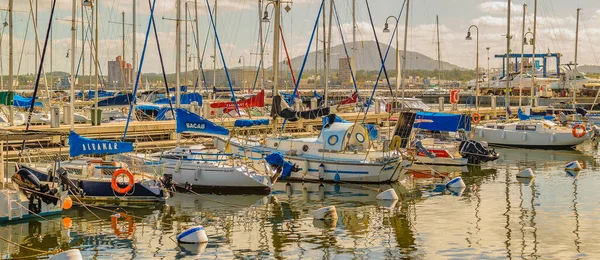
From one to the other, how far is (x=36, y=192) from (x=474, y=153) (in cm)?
2423

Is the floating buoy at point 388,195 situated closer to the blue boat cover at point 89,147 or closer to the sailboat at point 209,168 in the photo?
the sailboat at point 209,168

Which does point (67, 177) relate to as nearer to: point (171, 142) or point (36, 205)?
point (36, 205)

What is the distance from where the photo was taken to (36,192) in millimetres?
25594

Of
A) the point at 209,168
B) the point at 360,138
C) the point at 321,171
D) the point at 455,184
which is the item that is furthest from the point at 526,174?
the point at 209,168

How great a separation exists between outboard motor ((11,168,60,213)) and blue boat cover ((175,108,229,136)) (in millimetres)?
7847

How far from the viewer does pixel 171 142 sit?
42469 millimetres

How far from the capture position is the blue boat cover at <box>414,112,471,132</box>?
4694cm

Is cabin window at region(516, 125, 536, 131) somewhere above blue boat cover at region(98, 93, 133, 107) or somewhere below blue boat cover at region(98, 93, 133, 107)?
below

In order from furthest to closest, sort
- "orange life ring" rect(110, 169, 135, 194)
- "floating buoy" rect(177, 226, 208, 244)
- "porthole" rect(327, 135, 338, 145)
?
"porthole" rect(327, 135, 338, 145), "orange life ring" rect(110, 169, 135, 194), "floating buoy" rect(177, 226, 208, 244)

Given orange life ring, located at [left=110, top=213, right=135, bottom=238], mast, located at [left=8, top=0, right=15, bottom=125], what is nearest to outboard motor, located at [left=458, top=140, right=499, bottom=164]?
orange life ring, located at [left=110, top=213, right=135, bottom=238]

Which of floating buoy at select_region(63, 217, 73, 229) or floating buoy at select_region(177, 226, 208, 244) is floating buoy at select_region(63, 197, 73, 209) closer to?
floating buoy at select_region(63, 217, 73, 229)

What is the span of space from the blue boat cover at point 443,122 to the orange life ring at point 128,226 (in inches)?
955

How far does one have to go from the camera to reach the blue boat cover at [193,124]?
3272 centimetres

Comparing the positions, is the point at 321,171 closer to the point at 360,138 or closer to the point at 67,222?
the point at 360,138
